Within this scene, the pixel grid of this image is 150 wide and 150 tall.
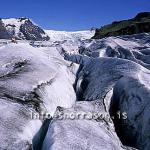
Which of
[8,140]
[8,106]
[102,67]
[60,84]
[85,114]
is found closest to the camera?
[8,140]

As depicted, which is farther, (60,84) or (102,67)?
(102,67)

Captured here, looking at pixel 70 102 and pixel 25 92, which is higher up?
pixel 25 92

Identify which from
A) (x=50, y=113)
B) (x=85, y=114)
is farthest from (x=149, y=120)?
(x=50, y=113)

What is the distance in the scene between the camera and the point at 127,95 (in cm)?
1014

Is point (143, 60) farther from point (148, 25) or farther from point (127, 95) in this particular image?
point (148, 25)

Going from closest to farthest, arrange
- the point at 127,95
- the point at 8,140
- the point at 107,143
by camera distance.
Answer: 1. the point at 8,140
2. the point at 107,143
3. the point at 127,95

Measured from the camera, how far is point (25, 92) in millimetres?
9188

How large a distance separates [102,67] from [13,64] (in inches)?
126

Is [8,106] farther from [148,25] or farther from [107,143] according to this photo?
[148,25]

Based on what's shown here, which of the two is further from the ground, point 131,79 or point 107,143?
point 131,79

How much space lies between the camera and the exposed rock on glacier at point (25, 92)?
7.20m

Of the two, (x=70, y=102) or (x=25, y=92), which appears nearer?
(x=25, y=92)

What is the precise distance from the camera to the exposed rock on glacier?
23.6 feet

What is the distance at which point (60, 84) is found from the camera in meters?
10.9
